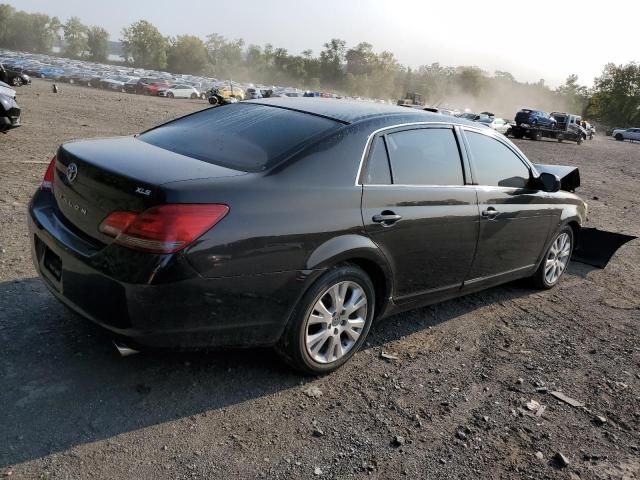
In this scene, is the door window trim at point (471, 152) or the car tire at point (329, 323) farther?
the door window trim at point (471, 152)

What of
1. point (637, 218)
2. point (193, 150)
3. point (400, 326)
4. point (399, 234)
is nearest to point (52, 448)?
point (193, 150)

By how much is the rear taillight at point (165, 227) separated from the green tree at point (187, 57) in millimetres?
149705

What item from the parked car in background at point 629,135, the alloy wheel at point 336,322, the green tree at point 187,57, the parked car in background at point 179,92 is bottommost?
the parked car in background at point 179,92

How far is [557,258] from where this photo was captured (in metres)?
5.53

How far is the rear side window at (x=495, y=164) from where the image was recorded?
4242 mm

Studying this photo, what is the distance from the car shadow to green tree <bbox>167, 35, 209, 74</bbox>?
149 m

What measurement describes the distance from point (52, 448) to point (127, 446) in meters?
0.33

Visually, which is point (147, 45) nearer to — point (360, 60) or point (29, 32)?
point (29, 32)

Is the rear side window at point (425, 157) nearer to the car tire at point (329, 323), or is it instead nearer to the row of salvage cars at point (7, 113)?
the car tire at point (329, 323)

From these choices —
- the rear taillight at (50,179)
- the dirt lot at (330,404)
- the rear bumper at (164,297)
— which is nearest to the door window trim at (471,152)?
the dirt lot at (330,404)

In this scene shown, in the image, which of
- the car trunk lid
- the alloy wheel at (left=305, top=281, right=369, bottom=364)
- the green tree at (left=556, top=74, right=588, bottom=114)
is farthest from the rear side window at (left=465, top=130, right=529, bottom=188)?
the green tree at (left=556, top=74, right=588, bottom=114)

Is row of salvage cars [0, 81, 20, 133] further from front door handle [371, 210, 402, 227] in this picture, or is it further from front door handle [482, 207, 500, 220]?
front door handle [482, 207, 500, 220]

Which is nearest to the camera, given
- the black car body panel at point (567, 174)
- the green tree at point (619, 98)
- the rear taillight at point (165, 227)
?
the rear taillight at point (165, 227)

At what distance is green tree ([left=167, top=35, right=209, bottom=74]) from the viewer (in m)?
142
